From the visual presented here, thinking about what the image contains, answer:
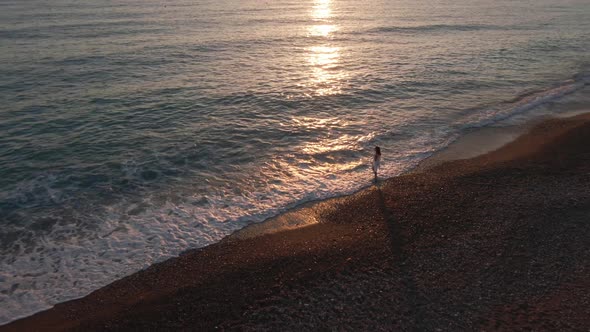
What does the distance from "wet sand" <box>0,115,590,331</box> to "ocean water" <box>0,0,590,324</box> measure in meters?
1.44

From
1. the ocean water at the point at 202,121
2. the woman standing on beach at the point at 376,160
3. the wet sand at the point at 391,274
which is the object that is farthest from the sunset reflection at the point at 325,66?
the wet sand at the point at 391,274

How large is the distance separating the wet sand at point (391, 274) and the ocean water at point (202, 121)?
1.44 m

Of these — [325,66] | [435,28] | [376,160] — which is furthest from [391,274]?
[435,28]

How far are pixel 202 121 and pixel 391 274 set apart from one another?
1693 cm

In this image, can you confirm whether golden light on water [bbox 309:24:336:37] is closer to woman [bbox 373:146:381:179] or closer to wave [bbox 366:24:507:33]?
wave [bbox 366:24:507:33]

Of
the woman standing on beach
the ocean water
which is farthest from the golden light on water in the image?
the woman standing on beach

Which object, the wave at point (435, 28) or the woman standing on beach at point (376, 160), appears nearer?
the woman standing on beach at point (376, 160)

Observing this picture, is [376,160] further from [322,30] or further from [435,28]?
[435,28]

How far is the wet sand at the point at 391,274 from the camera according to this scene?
10242mm

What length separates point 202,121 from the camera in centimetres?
2530

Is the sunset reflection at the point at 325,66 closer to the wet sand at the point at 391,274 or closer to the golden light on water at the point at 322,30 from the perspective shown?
the golden light on water at the point at 322,30

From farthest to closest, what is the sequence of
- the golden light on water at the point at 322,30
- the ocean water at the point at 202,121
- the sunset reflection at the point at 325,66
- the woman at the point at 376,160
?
the golden light on water at the point at 322,30 → the sunset reflection at the point at 325,66 → the woman at the point at 376,160 → the ocean water at the point at 202,121

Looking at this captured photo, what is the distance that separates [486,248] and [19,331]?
42.7 ft

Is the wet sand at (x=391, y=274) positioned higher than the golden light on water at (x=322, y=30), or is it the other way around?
the golden light on water at (x=322, y=30)
